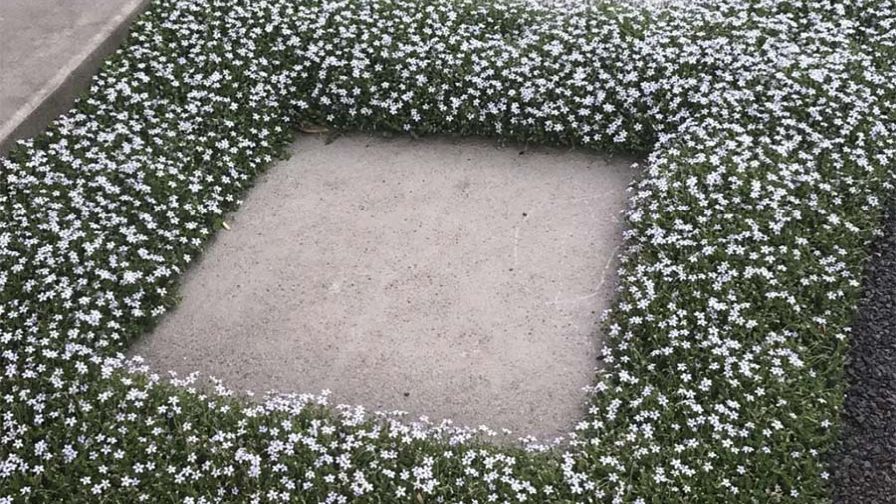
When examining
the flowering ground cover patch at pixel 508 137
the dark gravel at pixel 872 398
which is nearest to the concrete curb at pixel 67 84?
the flowering ground cover patch at pixel 508 137

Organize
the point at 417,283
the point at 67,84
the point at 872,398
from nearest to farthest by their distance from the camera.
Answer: the point at 872,398 → the point at 417,283 → the point at 67,84

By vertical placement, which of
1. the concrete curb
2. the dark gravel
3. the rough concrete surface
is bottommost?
the rough concrete surface

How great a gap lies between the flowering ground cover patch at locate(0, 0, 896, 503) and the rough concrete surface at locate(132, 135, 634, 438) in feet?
0.65

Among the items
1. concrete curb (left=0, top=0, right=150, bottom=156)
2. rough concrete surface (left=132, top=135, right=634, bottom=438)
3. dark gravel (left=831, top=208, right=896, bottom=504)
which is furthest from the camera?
concrete curb (left=0, top=0, right=150, bottom=156)

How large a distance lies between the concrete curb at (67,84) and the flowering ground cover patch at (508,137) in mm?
110

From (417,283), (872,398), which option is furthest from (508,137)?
(872,398)

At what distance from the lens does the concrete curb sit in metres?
6.57

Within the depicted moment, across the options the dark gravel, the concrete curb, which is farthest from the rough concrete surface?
the concrete curb

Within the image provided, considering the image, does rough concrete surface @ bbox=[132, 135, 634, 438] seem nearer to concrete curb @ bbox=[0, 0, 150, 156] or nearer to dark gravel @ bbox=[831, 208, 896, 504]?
dark gravel @ bbox=[831, 208, 896, 504]

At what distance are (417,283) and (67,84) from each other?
298 cm

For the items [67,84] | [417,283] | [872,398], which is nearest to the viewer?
[872,398]

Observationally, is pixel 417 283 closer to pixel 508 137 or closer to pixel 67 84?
pixel 508 137

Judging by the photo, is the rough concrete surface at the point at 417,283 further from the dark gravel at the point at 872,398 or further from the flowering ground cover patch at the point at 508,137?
the dark gravel at the point at 872,398

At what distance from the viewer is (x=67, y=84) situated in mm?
6977
